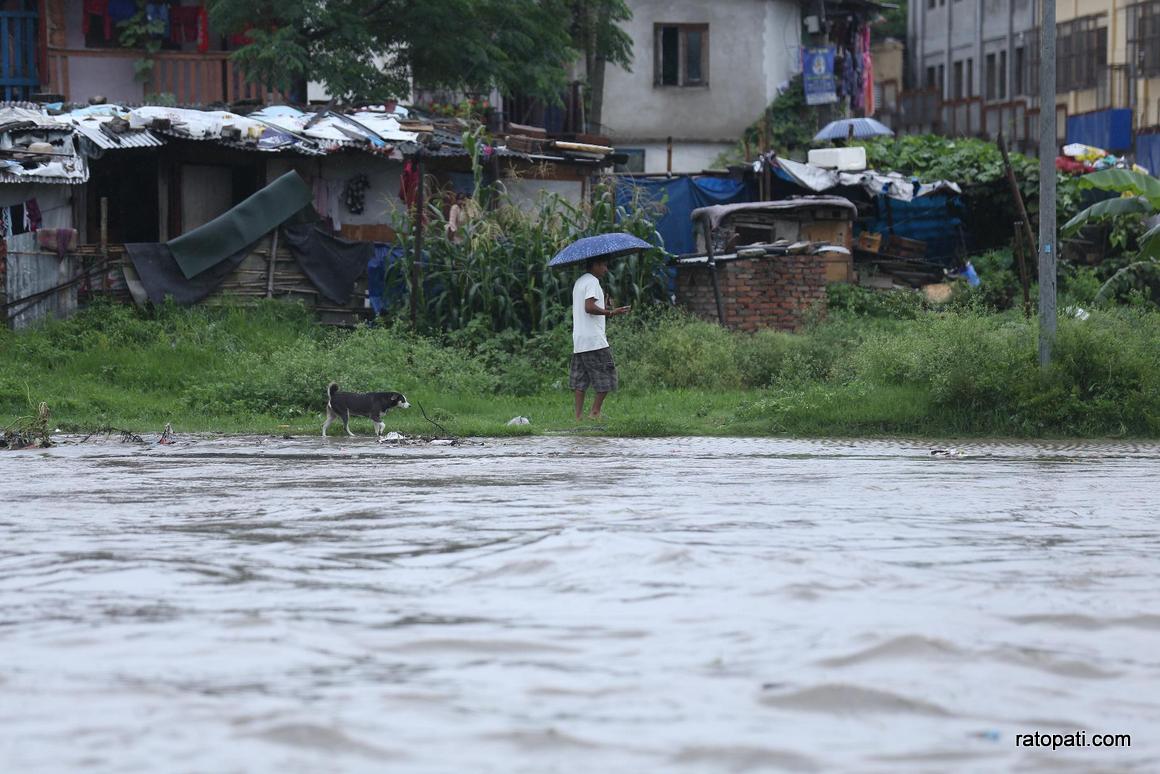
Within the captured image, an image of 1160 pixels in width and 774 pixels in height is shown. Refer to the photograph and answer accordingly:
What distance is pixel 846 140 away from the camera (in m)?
30.5

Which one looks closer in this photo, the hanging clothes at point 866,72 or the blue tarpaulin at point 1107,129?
the blue tarpaulin at point 1107,129

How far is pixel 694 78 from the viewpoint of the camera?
34.3 metres

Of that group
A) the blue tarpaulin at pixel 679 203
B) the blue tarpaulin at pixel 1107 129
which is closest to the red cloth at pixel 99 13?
the blue tarpaulin at pixel 679 203

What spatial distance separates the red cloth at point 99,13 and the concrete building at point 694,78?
11.2 meters

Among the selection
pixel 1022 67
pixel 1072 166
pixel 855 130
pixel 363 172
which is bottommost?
pixel 363 172

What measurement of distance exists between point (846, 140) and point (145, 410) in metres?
18.1

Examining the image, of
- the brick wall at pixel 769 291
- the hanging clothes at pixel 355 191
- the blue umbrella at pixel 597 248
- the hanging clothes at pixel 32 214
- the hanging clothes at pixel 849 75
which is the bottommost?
the brick wall at pixel 769 291

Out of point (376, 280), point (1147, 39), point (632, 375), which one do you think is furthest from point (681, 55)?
point (632, 375)

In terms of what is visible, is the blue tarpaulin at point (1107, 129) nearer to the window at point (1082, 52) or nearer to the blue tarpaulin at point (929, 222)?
the window at point (1082, 52)

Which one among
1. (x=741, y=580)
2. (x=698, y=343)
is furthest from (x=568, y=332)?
(x=741, y=580)

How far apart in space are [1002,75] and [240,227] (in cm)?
3023

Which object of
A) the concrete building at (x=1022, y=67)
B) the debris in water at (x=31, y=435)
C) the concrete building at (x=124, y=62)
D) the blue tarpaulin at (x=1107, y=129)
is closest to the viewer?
the debris in water at (x=31, y=435)

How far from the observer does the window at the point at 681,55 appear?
112 feet

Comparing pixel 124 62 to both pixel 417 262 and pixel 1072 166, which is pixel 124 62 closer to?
pixel 417 262
